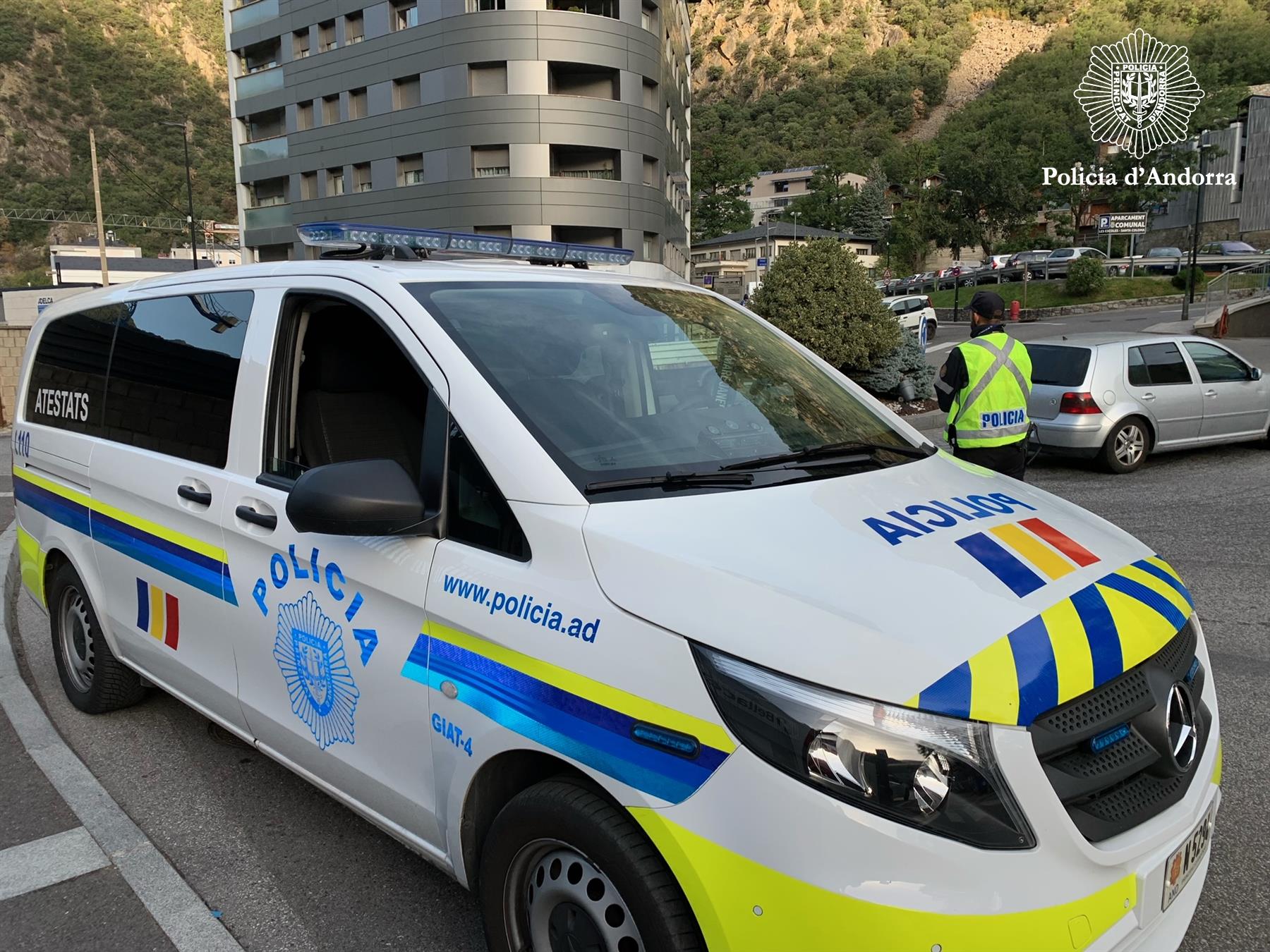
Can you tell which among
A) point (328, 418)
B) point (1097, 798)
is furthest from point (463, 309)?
point (1097, 798)

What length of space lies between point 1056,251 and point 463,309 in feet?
193

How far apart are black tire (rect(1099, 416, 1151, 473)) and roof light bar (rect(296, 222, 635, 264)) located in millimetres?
7944

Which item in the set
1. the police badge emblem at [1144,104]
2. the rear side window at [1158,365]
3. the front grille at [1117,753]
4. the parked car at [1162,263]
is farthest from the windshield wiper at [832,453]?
the police badge emblem at [1144,104]

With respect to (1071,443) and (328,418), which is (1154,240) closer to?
(1071,443)

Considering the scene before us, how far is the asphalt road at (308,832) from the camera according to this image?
2.68 metres

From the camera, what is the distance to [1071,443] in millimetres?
9969

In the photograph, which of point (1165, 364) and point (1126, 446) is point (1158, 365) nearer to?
point (1165, 364)

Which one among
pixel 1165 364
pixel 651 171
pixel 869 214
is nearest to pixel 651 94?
pixel 651 171

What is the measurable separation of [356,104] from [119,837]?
44101 mm

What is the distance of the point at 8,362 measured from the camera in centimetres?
1855

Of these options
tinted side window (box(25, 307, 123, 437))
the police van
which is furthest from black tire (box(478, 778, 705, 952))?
tinted side window (box(25, 307, 123, 437))

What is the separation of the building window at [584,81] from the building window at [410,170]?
262 inches

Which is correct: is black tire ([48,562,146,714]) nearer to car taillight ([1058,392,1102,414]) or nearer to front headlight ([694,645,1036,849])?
front headlight ([694,645,1036,849])

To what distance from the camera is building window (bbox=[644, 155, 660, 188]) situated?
4012cm
